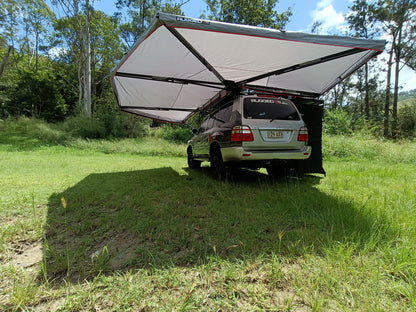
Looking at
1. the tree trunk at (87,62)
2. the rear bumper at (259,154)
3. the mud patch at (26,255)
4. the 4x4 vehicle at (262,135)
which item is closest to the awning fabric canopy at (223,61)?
the 4x4 vehicle at (262,135)

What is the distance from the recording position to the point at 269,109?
12.2 feet

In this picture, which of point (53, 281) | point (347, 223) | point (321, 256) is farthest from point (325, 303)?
point (53, 281)

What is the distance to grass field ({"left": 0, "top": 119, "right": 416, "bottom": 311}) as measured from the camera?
1228mm

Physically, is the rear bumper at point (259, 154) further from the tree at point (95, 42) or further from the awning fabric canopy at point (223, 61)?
the tree at point (95, 42)

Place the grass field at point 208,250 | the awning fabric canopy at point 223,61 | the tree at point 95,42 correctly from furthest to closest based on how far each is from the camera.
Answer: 1. the tree at point 95,42
2. the awning fabric canopy at point 223,61
3. the grass field at point 208,250

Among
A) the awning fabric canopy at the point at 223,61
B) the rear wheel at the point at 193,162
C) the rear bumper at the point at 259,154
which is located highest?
the awning fabric canopy at the point at 223,61

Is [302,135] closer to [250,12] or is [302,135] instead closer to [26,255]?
[26,255]

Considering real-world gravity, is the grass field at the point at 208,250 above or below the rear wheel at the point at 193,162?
below

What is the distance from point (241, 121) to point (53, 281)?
10.3 ft

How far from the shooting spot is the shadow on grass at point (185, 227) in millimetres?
1663

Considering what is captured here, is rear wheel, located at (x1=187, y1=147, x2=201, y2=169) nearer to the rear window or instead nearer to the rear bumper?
the rear bumper

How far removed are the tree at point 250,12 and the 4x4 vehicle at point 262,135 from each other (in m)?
21.9

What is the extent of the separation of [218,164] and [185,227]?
2233 millimetres

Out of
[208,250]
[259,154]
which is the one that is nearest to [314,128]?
[259,154]
